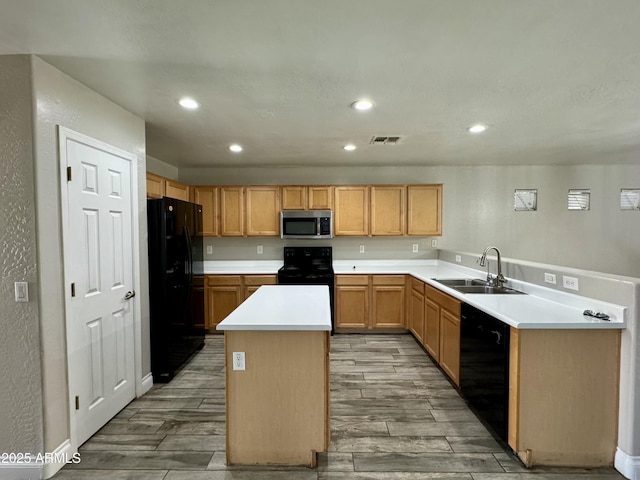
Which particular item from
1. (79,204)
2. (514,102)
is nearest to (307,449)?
(79,204)

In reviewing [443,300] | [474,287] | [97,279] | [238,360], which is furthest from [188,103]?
[474,287]

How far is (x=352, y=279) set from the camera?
13.8 feet

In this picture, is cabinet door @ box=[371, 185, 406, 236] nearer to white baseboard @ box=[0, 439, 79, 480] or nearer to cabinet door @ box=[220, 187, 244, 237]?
cabinet door @ box=[220, 187, 244, 237]

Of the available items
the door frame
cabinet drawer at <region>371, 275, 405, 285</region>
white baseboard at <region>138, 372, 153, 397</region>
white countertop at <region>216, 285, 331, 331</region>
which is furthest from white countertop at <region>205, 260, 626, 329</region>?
white baseboard at <region>138, 372, 153, 397</region>

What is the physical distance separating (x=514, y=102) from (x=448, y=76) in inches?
31.9

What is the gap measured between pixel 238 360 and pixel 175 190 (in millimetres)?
2873

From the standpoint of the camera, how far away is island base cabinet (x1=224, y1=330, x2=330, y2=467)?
1.83 meters

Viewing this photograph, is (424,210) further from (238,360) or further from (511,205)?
(238,360)

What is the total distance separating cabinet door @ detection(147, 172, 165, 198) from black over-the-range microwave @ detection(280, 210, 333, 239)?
161 cm

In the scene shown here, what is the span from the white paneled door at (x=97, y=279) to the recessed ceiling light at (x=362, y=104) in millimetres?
1957

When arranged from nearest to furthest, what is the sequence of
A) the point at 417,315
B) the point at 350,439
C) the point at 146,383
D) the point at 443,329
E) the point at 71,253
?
1. the point at 71,253
2. the point at 350,439
3. the point at 146,383
4. the point at 443,329
5. the point at 417,315

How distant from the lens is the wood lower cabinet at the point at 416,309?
145 inches

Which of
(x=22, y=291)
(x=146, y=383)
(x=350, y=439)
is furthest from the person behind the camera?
(x=146, y=383)

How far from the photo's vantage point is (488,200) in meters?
4.73
